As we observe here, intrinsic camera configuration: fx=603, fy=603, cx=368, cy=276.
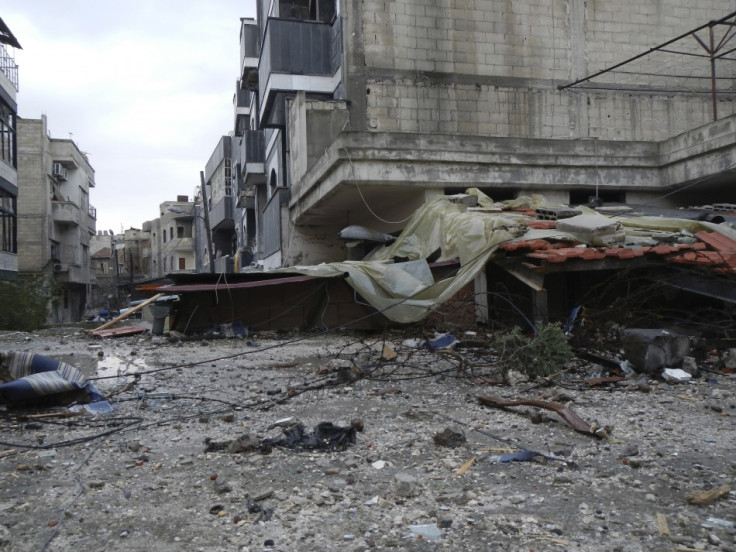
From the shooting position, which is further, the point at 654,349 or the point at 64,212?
the point at 64,212

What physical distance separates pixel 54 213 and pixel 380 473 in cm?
3945

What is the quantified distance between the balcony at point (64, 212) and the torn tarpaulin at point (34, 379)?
36353 mm

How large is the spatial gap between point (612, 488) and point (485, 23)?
14.5m

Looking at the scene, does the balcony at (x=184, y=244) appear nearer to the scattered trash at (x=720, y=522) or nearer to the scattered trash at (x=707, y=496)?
the scattered trash at (x=707, y=496)

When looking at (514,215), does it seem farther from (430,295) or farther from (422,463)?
(422,463)

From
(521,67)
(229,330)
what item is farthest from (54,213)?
(229,330)

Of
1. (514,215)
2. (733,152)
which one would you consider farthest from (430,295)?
(733,152)

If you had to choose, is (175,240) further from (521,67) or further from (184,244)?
(521,67)

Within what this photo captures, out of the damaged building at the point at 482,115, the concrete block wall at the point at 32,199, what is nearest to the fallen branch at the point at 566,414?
the damaged building at the point at 482,115

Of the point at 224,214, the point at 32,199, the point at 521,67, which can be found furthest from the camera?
the point at 32,199

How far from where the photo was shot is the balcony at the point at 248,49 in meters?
23.9

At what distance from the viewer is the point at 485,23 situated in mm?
15281

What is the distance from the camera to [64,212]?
37.7m

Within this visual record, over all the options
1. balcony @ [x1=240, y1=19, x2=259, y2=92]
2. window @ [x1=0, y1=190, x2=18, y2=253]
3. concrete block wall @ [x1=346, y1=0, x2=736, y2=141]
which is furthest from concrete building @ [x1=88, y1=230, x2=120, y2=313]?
concrete block wall @ [x1=346, y1=0, x2=736, y2=141]
